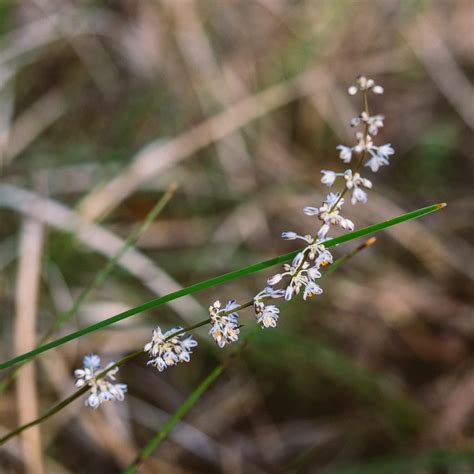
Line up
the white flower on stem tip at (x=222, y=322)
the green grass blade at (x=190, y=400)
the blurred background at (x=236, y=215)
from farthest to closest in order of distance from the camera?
the blurred background at (x=236, y=215) → the green grass blade at (x=190, y=400) → the white flower on stem tip at (x=222, y=322)

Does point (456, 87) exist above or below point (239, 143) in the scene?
below

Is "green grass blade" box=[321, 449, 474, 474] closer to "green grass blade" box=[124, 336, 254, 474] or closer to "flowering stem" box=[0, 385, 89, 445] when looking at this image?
"green grass blade" box=[124, 336, 254, 474]

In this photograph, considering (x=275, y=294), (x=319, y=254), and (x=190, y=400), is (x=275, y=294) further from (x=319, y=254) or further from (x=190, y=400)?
(x=190, y=400)

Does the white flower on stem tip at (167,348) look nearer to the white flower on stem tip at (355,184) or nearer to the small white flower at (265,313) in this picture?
the small white flower at (265,313)

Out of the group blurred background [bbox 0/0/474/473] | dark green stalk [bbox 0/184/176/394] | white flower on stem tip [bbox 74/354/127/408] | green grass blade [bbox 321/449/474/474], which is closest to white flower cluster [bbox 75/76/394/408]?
white flower on stem tip [bbox 74/354/127/408]

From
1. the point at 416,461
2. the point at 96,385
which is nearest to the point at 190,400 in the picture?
the point at 96,385

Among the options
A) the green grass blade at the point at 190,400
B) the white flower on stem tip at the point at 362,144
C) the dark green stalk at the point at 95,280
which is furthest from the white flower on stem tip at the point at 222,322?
the dark green stalk at the point at 95,280

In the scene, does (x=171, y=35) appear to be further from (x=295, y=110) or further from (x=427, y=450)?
(x=427, y=450)

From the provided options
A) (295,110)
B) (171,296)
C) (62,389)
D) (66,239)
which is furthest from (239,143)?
(171,296)
